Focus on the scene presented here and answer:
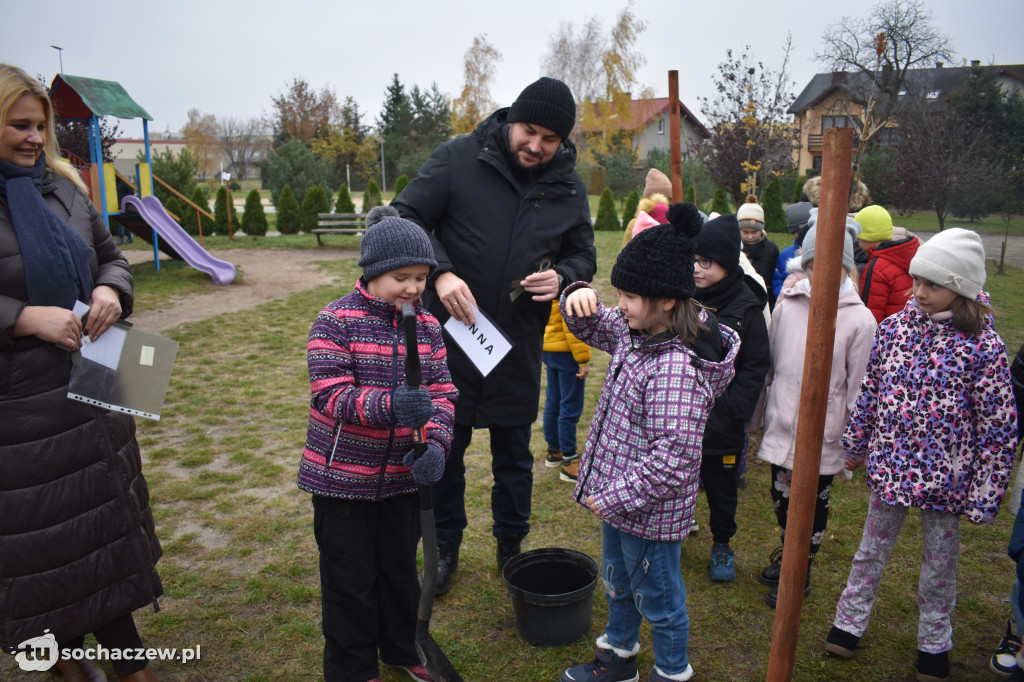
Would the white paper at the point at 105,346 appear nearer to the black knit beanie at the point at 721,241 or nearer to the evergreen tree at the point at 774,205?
the black knit beanie at the point at 721,241

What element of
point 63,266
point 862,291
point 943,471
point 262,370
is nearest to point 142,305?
point 262,370

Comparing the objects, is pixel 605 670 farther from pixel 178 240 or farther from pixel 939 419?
pixel 178 240

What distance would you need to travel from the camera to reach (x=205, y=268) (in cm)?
1255

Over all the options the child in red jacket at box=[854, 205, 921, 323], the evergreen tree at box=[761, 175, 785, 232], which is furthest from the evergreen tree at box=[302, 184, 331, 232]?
the child in red jacket at box=[854, 205, 921, 323]

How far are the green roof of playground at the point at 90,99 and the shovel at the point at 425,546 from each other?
1235 cm

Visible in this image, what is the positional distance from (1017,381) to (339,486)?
8.45 feet

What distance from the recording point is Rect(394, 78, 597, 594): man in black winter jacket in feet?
9.55

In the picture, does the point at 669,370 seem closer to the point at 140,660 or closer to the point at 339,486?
the point at 339,486

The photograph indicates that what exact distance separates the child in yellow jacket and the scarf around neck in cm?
276

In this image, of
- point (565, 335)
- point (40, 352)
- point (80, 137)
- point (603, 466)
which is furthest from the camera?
point (80, 137)

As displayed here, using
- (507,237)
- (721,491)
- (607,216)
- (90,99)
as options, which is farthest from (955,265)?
(607,216)

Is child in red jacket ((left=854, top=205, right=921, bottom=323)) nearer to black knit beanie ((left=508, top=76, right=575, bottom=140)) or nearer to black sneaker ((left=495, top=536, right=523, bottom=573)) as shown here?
black knit beanie ((left=508, top=76, right=575, bottom=140))

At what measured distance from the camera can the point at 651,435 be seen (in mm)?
2326

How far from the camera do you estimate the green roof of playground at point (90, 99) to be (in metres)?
11.9
